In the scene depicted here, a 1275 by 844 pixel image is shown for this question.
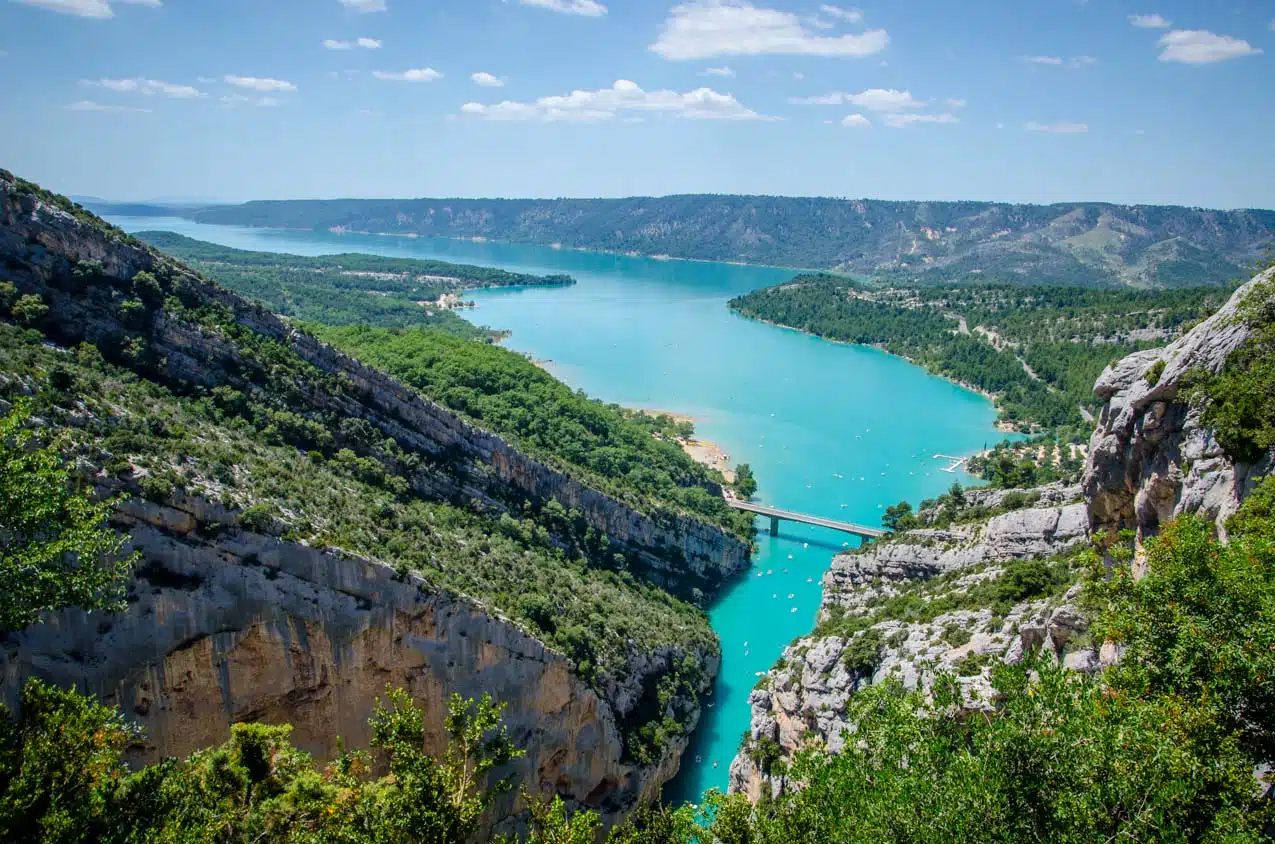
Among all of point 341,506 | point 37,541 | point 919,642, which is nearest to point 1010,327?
point 919,642

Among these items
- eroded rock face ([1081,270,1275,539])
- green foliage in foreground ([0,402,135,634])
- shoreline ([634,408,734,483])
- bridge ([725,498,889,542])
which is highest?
eroded rock face ([1081,270,1275,539])

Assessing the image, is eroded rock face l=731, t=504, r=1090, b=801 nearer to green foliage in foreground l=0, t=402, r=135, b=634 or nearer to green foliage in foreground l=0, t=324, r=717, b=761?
green foliage in foreground l=0, t=324, r=717, b=761

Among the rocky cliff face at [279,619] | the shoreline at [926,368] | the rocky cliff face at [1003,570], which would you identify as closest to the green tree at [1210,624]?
the rocky cliff face at [1003,570]

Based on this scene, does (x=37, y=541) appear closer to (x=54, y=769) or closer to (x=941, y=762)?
(x=54, y=769)

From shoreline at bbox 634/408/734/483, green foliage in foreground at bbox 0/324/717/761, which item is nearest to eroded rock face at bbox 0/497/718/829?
green foliage in foreground at bbox 0/324/717/761

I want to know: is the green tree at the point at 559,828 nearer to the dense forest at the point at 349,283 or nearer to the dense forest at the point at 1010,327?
the dense forest at the point at 1010,327
